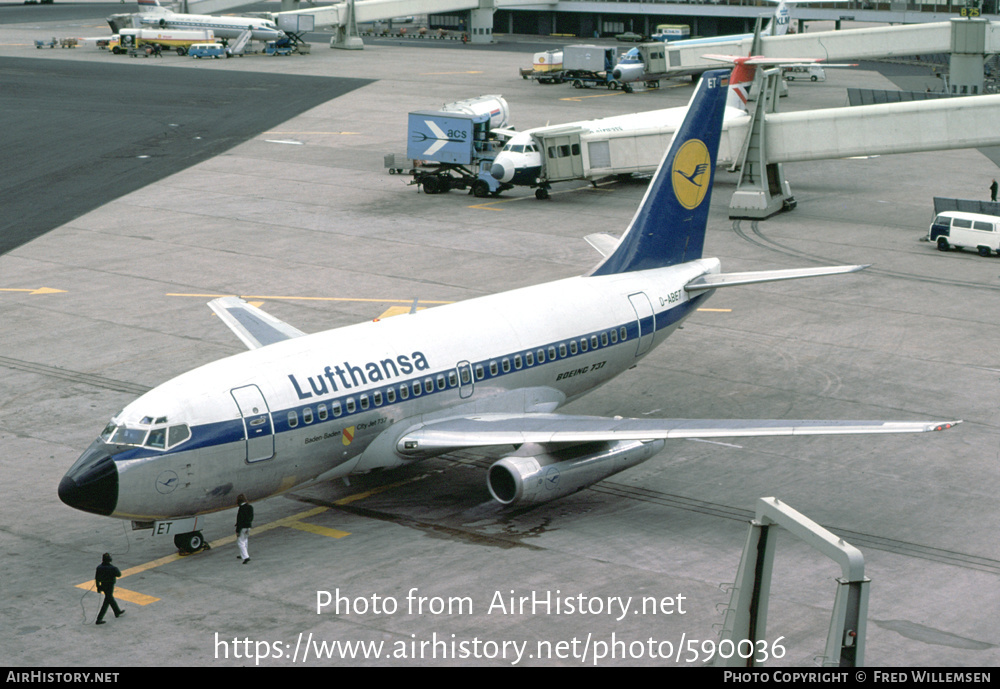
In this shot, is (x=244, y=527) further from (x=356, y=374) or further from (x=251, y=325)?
(x=251, y=325)

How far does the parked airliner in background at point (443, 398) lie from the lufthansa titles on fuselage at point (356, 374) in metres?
0.04

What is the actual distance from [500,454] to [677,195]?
1066 cm

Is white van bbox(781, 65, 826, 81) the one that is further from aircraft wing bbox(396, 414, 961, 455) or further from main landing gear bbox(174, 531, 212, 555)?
main landing gear bbox(174, 531, 212, 555)

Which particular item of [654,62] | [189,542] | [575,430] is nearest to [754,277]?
[575,430]

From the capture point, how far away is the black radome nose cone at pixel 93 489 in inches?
1104

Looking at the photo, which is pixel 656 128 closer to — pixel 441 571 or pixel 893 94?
pixel 893 94

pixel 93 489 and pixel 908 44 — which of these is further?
pixel 908 44

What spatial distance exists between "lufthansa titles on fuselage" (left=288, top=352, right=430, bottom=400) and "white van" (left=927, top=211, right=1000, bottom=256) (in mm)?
38939

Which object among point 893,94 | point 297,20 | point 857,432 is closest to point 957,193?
point 893,94

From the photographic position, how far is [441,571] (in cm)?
2858

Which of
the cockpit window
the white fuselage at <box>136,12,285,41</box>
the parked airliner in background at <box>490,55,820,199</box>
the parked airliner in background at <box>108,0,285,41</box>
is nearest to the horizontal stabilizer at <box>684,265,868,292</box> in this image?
the cockpit window

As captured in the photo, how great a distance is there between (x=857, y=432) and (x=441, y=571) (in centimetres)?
1042

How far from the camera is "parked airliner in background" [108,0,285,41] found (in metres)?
148

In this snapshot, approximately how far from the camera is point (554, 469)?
31.9 m
